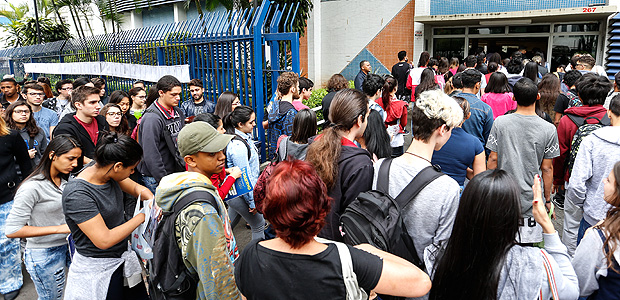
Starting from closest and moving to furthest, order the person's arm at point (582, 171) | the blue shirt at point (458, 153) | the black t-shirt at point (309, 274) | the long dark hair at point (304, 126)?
1. the black t-shirt at point (309, 274)
2. the person's arm at point (582, 171)
3. the blue shirt at point (458, 153)
4. the long dark hair at point (304, 126)

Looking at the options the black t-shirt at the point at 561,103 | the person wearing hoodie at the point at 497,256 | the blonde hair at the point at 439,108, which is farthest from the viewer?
the black t-shirt at the point at 561,103

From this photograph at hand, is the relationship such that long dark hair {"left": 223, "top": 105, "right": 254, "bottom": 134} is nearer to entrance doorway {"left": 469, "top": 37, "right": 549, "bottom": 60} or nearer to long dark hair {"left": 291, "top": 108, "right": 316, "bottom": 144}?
long dark hair {"left": 291, "top": 108, "right": 316, "bottom": 144}

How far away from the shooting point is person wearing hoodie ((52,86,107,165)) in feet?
14.5

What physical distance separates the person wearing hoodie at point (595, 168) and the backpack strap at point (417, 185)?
1807mm

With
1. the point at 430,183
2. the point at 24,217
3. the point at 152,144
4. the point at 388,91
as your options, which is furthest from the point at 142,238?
the point at 388,91

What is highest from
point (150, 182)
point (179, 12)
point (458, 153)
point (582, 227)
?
point (179, 12)

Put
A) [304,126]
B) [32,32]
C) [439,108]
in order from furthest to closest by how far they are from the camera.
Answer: [32,32] → [304,126] → [439,108]

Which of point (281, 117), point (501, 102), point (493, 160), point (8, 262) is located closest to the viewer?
point (493, 160)

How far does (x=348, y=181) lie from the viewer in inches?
103

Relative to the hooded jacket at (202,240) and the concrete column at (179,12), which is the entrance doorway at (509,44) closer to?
the concrete column at (179,12)

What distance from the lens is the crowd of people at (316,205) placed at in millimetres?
1708

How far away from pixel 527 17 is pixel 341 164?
11.5m

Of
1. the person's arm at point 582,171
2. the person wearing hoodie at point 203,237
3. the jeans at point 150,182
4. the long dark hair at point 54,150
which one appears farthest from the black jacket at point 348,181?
the jeans at point 150,182

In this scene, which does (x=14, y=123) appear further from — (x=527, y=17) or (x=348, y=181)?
(x=527, y=17)
